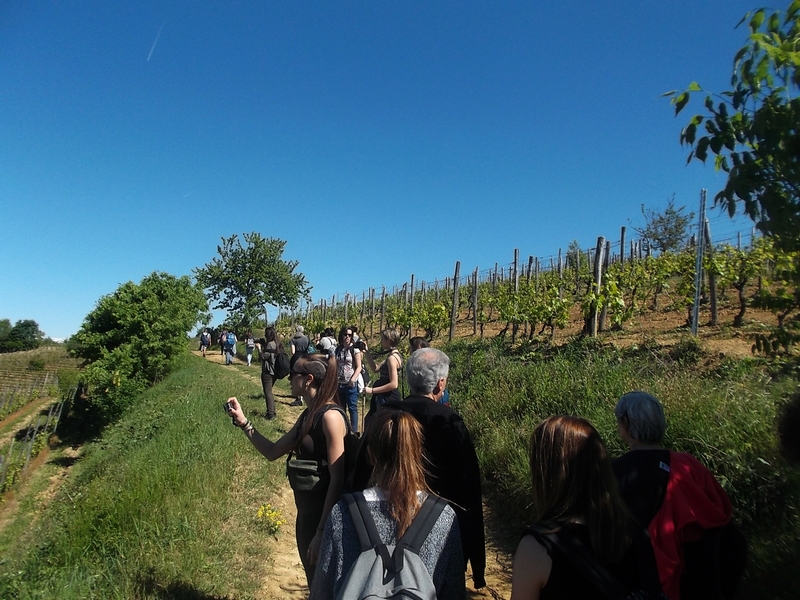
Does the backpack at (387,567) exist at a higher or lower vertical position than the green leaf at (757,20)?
lower

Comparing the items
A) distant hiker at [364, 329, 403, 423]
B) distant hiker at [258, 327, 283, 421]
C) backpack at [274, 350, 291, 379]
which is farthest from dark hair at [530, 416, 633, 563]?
distant hiker at [258, 327, 283, 421]

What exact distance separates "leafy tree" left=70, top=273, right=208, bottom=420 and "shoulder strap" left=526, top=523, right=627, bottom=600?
21636mm

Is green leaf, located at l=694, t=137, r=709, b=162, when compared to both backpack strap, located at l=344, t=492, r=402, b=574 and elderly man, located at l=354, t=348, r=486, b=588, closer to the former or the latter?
elderly man, located at l=354, t=348, r=486, b=588

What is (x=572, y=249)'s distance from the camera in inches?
1321

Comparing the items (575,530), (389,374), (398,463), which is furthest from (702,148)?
(389,374)

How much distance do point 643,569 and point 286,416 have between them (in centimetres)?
981

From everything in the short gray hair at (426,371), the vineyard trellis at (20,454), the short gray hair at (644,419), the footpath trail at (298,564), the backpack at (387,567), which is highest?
the short gray hair at (426,371)

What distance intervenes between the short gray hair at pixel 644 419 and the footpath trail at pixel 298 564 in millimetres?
2520

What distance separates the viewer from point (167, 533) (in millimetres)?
4637

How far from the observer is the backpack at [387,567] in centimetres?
189

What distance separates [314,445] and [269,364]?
7.56 meters

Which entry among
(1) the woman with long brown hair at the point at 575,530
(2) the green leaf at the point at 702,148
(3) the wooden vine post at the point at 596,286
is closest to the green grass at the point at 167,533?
(1) the woman with long brown hair at the point at 575,530

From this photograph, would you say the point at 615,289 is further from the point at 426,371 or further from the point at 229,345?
the point at 229,345

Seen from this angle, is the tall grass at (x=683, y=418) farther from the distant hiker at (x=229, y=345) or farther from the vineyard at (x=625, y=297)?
the distant hiker at (x=229, y=345)
